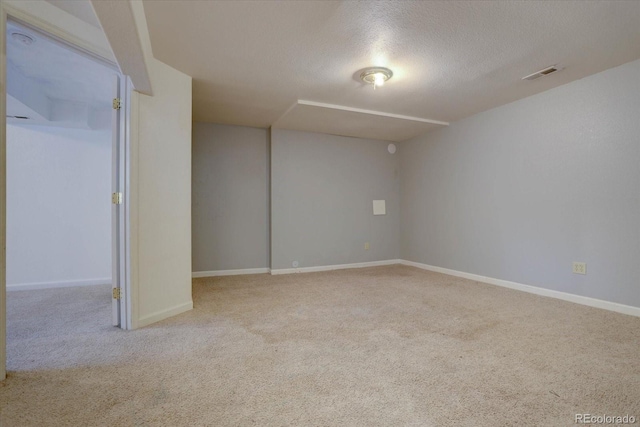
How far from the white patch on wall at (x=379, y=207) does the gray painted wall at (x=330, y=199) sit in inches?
3.2

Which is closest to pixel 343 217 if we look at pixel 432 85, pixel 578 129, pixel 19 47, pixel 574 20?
pixel 432 85

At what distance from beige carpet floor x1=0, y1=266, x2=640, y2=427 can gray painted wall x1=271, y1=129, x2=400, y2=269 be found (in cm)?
191

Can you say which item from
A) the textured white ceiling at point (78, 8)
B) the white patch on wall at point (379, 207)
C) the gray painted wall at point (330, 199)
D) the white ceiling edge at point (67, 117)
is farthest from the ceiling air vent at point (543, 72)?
the white ceiling edge at point (67, 117)

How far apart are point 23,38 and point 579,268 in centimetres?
569

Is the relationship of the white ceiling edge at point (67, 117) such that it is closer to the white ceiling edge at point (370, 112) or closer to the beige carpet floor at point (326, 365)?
the beige carpet floor at point (326, 365)

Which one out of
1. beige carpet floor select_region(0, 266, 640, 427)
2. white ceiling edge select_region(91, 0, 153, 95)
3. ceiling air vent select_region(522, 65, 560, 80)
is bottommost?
beige carpet floor select_region(0, 266, 640, 427)

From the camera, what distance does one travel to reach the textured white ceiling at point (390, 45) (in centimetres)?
204

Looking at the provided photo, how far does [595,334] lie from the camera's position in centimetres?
227

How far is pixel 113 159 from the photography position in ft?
8.18

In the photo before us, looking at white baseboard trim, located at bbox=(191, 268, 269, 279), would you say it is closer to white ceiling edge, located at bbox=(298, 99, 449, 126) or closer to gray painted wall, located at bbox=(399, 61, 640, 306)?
white ceiling edge, located at bbox=(298, 99, 449, 126)

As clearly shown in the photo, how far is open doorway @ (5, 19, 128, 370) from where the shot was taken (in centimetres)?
340

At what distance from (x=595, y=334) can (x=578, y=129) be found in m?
2.14

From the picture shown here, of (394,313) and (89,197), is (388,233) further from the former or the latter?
(89,197)

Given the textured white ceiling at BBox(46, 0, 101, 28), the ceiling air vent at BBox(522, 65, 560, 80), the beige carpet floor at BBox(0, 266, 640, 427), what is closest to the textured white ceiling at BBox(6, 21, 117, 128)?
the textured white ceiling at BBox(46, 0, 101, 28)
